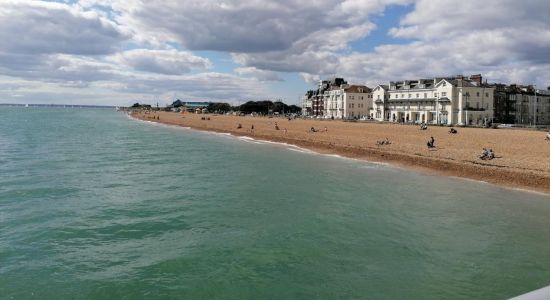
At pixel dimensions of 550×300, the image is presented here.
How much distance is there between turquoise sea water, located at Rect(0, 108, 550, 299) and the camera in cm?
1076

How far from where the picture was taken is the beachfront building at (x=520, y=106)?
10025 centimetres

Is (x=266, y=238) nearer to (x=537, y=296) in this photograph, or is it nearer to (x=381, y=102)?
(x=537, y=296)

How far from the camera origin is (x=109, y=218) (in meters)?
16.7

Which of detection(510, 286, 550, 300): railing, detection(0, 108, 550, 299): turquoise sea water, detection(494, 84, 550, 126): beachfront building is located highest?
detection(494, 84, 550, 126): beachfront building

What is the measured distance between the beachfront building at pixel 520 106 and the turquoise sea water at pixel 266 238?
8634cm

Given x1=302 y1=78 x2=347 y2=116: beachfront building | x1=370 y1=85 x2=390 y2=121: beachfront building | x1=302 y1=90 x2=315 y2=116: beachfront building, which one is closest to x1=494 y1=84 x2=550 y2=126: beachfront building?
x1=370 y1=85 x2=390 y2=121: beachfront building

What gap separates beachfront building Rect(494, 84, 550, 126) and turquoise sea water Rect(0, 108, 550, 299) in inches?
3399

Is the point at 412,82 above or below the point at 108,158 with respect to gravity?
above

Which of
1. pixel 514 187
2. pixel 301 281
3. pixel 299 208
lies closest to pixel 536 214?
pixel 514 187

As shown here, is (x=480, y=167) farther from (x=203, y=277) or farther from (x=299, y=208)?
(x=203, y=277)

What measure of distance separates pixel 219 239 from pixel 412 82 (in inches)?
4128

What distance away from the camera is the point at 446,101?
92.1 m

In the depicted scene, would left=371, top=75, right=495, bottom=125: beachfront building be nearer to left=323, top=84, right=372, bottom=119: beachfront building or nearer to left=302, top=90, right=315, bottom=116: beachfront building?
left=323, top=84, right=372, bottom=119: beachfront building

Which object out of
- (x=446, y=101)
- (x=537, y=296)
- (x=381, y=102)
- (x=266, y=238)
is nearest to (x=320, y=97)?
(x=381, y=102)
